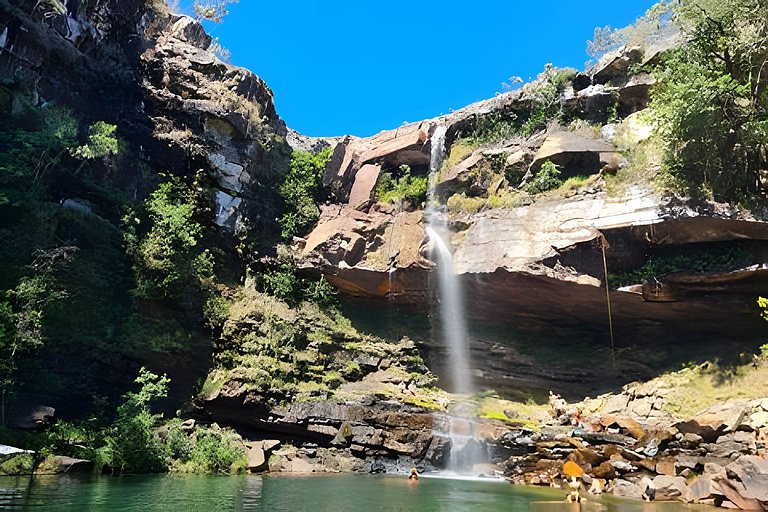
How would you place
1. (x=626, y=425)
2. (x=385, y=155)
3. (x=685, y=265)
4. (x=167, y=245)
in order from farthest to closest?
(x=385, y=155), (x=167, y=245), (x=685, y=265), (x=626, y=425)

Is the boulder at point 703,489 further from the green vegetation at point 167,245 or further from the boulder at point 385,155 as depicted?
the boulder at point 385,155

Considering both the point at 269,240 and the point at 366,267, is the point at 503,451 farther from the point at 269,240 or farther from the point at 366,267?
the point at 269,240

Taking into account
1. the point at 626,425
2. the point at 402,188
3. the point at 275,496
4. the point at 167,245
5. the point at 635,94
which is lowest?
the point at 275,496

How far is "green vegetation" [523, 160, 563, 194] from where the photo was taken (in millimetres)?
22891

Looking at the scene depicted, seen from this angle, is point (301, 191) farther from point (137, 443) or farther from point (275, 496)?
point (275, 496)

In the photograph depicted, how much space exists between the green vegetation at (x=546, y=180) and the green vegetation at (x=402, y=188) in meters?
5.56

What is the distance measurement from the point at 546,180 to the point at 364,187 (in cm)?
905

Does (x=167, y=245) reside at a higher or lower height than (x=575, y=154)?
lower

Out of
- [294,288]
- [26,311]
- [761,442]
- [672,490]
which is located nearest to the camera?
[672,490]

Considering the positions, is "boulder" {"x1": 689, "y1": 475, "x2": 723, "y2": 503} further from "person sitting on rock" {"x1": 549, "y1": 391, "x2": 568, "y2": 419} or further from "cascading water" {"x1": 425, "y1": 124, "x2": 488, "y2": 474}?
"cascading water" {"x1": 425, "y1": 124, "x2": 488, "y2": 474}

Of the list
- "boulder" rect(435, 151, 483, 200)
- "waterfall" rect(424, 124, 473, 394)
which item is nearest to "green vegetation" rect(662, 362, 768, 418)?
"waterfall" rect(424, 124, 473, 394)

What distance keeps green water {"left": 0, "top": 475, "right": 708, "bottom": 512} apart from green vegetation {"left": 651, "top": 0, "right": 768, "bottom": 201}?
12.0m

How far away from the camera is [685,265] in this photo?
19.1 meters

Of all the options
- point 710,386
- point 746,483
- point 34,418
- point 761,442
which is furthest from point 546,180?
point 34,418
